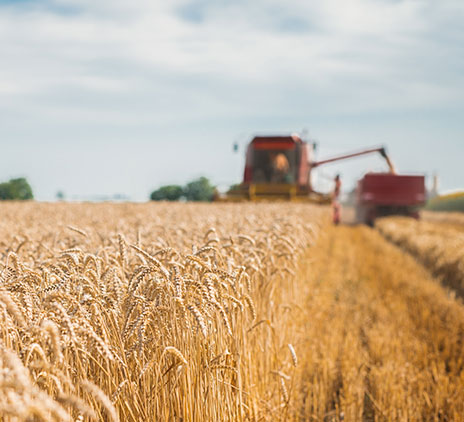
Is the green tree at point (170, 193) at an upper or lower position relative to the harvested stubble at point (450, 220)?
upper

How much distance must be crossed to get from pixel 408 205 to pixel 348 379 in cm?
1735

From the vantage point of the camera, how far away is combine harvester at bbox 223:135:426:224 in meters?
17.5

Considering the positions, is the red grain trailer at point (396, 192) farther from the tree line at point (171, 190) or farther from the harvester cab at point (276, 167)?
the tree line at point (171, 190)

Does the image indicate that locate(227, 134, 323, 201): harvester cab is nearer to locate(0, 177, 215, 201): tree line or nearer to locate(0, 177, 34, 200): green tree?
locate(0, 177, 215, 201): tree line

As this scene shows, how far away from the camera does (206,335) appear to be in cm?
193

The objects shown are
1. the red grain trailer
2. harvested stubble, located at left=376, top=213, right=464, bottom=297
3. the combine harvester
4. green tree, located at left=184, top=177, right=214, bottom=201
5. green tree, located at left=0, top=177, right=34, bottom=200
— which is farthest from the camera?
green tree, located at left=0, top=177, right=34, bottom=200

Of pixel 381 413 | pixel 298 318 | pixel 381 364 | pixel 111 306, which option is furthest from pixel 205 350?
pixel 381 364

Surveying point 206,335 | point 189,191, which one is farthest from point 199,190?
point 206,335

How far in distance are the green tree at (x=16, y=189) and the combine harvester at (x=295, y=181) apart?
1642 centimetres

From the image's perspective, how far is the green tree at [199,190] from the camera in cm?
2578

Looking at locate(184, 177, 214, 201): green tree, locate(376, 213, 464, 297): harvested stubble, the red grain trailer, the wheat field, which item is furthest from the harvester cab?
the wheat field

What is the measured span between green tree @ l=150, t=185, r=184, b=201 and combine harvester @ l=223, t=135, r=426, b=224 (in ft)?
28.9

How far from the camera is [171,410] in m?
2.30

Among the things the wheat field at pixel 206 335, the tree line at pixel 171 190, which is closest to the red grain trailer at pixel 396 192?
the tree line at pixel 171 190
